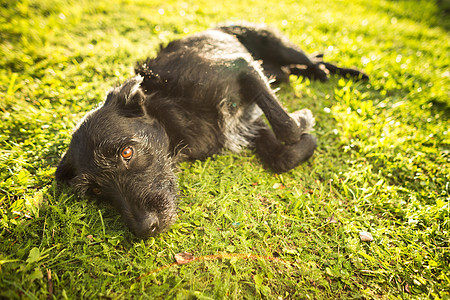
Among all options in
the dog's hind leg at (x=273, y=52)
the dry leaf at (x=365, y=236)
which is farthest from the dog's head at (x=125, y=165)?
the dog's hind leg at (x=273, y=52)

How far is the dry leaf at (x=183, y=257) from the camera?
211 cm

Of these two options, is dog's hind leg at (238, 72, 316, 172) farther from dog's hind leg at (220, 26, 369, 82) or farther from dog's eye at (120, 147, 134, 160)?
dog's eye at (120, 147, 134, 160)

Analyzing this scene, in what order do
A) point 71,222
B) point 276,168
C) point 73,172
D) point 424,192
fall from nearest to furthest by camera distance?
1. point 71,222
2. point 73,172
3. point 424,192
4. point 276,168

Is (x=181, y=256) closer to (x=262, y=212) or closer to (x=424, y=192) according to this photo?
(x=262, y=212)

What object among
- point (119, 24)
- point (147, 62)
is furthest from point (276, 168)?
point (119, 24)

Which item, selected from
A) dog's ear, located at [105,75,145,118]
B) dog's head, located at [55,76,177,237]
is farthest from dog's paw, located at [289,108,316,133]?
dog's ear, located at [105,75,145,118]

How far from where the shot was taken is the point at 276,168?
3.05 meters

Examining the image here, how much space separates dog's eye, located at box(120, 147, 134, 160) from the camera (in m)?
2.41

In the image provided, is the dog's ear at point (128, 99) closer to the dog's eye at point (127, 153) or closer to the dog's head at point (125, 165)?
the dog's head at point (125, 165)

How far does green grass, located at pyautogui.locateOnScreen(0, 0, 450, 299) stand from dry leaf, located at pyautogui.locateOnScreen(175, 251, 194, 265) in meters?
0.06

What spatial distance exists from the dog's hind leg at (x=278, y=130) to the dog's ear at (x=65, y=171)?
2.17m

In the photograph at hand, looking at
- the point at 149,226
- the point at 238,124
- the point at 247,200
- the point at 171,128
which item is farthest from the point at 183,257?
the point at 238,124

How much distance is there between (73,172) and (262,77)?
2507 millimetres

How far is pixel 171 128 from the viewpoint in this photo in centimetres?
292
